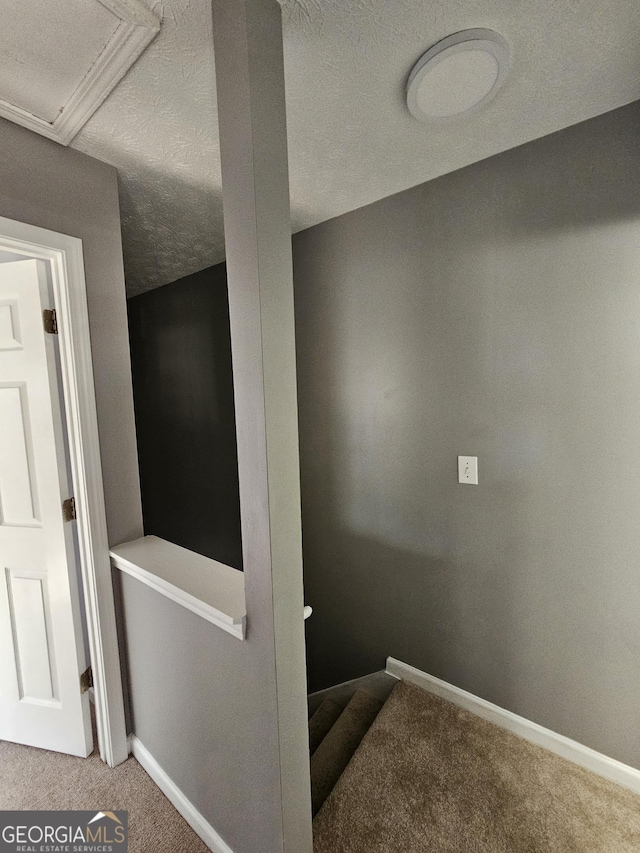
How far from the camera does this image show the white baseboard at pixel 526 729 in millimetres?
1402

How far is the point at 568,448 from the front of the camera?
4.67 feet

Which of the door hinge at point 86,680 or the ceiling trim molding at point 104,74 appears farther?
the door hinge at point 86,680

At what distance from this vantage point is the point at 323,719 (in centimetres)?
207

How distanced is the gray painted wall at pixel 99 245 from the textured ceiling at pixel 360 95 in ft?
0.37

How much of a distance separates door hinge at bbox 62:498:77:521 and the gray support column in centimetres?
96

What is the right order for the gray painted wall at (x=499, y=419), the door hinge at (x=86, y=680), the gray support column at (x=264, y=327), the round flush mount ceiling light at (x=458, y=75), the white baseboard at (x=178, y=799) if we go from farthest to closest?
1. the door hinge at (x=86, y=680)
2. the gray painted wall at (x=499, y=419)
3. the white baseboard at (x=178, y=799)
4. the round flush mount ceiling light at (x=458, y=75)
5. the gray support column at (x=264, y=327)

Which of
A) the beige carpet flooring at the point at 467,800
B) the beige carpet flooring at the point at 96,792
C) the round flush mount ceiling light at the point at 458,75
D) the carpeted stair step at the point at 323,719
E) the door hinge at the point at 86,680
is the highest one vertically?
the round flush mount ceiling light at the point at 458,75

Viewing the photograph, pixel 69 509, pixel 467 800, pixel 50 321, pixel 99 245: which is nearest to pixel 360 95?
pixel 99 245

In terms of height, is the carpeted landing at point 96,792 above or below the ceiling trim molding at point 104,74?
below

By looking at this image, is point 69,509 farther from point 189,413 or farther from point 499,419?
point 499,419

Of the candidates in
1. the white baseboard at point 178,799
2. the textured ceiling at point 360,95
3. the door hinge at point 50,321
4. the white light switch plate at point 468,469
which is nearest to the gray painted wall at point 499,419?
the white light switch plate at point 468,469

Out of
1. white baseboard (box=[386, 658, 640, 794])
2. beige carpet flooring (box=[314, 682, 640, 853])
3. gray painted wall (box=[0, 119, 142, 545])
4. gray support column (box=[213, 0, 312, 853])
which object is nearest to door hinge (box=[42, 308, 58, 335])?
gray painted wall (box=[0, 119, 142, 545])

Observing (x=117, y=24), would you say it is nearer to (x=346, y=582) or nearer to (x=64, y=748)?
(x=346, y=582)

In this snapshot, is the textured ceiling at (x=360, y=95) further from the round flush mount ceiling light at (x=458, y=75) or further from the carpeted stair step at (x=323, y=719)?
the carpeted stair step at (x=323, y=719)
